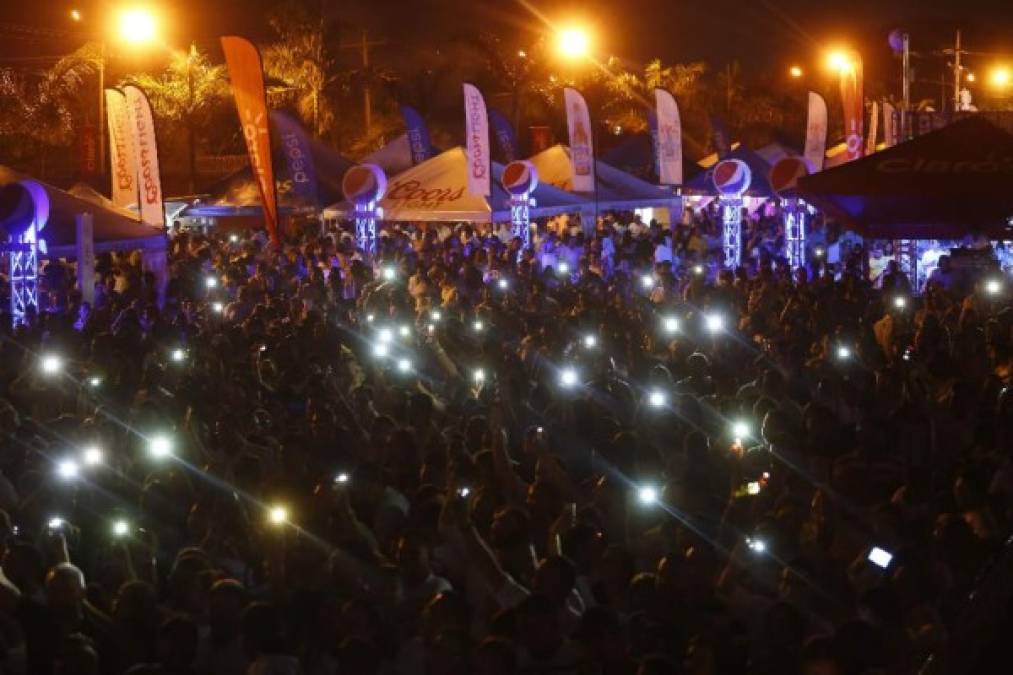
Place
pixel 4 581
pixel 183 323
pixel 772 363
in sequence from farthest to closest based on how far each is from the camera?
1. pixel 183 323
2. pixel 772 363
3. pixel 4 581

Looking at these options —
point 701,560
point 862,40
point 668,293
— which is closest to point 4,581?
point 701,560

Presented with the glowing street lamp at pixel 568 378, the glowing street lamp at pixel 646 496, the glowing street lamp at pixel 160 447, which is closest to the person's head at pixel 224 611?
the glowing street lamp at pixel 646 496

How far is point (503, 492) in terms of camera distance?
639 centimetres

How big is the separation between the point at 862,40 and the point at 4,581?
73094 mm

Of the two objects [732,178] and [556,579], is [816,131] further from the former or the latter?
[556,579]

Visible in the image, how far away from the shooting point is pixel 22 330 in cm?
1079

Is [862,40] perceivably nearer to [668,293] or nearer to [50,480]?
[668,293]

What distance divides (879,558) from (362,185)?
1464cm


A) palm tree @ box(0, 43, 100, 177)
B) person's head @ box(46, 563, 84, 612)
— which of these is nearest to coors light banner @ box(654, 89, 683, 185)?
person's head @ box(46, 563, 84, 612)

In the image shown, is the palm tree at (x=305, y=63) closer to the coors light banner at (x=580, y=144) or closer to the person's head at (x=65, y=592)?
the coors light banner at (x=580, y=144)

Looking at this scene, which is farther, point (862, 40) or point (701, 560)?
point (862, 40)

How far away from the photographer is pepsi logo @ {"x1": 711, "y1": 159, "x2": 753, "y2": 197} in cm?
1925

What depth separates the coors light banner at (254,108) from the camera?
16.2 meters

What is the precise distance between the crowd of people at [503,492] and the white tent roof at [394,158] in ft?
48.3
